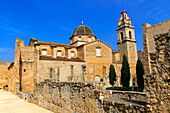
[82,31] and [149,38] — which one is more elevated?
[82,31]

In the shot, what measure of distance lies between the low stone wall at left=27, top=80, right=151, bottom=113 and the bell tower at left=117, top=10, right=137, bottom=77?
22754mm

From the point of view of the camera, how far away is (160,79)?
13.6 ft

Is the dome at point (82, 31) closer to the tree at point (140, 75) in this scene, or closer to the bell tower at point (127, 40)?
the bell tower at point (127, 40)

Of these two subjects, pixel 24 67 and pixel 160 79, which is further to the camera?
pixel 24 67

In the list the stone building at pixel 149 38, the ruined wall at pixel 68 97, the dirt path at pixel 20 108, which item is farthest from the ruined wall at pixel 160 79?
the stone building at pixel 149 38

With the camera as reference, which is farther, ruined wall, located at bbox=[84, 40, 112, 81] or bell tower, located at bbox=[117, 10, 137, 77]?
bell tower, located at bbox=[117, 10, 137, 77]

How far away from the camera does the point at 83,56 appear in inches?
1121

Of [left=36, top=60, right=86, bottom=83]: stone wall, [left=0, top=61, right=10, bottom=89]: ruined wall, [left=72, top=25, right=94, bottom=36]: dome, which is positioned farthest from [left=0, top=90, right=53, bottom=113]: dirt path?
[left=0, top=61, right=10, bottom=89]: ruined wall

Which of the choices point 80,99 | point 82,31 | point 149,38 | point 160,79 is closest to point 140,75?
point 149,38

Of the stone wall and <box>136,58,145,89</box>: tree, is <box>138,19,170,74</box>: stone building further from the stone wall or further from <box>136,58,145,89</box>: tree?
the stone wall

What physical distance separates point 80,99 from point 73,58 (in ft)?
70.4

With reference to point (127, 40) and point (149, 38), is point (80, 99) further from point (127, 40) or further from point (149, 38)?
point (127, 40)

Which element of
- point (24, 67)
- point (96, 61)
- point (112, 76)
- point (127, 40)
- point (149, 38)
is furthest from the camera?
point (127, 40)

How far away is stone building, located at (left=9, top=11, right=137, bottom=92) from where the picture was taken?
71.9 ft
